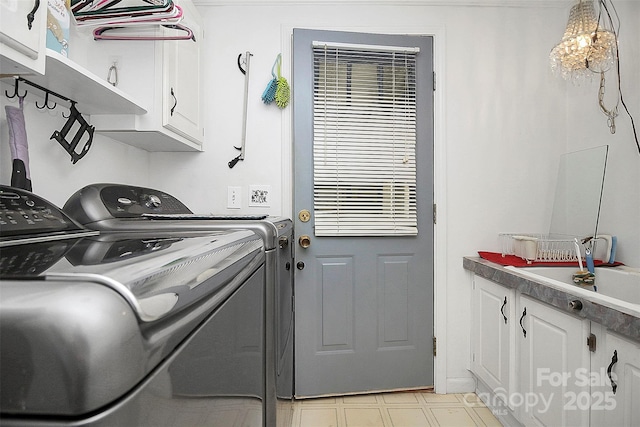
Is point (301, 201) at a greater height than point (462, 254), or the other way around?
point (301, 201)

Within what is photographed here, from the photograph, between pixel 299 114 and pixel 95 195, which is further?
pixel 299 114

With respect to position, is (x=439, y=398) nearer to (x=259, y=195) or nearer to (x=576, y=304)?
(x=576, y=304)

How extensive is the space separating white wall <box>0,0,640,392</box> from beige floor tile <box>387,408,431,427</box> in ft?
1.03

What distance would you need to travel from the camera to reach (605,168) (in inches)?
84.4

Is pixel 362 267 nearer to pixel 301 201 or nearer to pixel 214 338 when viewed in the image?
pixel 301 201

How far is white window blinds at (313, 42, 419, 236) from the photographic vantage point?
7.68ft

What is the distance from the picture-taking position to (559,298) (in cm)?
152

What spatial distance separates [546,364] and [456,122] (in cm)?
144

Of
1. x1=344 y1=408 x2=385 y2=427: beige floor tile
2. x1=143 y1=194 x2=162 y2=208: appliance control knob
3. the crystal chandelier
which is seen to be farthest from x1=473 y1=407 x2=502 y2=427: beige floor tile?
x1=143 y1=194 x2=162 y2=208: appliance control knob

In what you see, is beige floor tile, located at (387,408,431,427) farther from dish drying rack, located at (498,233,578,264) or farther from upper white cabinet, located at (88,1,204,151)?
upper white cabinet, located at (88,1,204,151)

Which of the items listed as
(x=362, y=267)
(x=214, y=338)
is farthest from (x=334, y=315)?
(x=214, y=338)

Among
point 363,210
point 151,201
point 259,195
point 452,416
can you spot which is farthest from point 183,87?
point 452,416

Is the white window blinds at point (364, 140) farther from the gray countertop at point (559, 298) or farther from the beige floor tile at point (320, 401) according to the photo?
the beige floor tile at point (320, 401)

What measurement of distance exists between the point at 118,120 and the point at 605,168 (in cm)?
246
